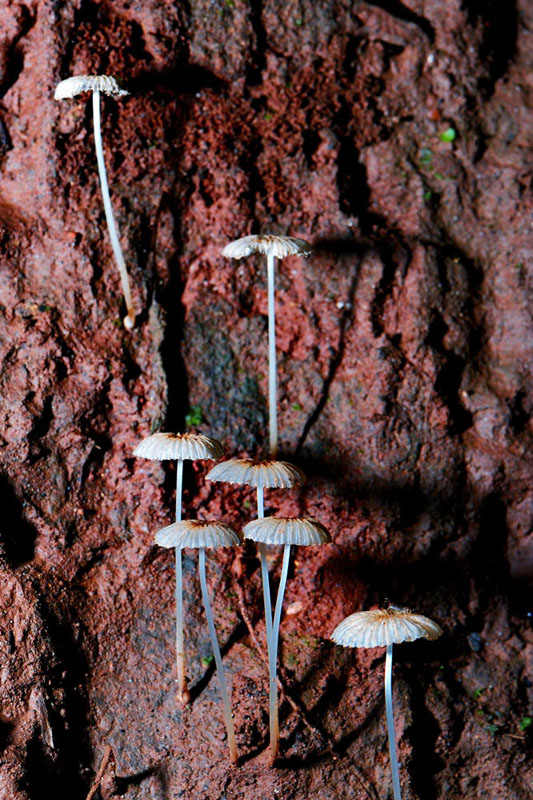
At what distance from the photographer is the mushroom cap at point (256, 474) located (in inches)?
140

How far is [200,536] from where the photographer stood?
3428 millimetres

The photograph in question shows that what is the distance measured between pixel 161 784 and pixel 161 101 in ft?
13.9

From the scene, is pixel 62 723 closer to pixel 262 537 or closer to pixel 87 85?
pixel 262 537

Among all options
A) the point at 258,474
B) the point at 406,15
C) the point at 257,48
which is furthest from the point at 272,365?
the point at 406,15

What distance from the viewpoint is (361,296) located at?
4840mm

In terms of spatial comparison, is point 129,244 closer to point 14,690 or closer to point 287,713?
point 14,690

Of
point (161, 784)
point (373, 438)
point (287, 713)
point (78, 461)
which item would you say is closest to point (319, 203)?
point (373, 438)

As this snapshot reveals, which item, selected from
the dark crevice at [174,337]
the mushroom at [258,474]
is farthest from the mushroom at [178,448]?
the dark crevice at [174,337]

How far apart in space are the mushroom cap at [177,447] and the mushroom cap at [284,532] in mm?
459

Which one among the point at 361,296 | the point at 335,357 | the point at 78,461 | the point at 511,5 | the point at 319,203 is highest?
the point at 511,5

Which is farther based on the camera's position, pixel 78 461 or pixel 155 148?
pixel 155 148

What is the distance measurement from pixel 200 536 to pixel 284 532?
0.40m

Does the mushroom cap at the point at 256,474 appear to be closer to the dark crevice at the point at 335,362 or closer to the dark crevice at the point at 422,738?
the dark crevice at the point at 335,362

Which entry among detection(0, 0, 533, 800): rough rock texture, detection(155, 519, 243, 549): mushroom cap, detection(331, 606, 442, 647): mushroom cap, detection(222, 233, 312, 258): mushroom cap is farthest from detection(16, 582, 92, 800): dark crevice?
detection(222, 233, 312, 258): mushroom cap
